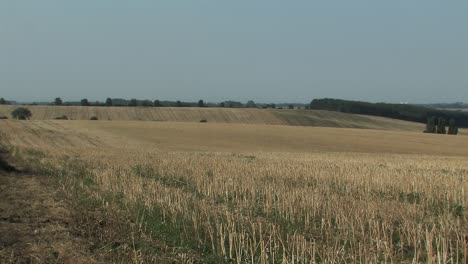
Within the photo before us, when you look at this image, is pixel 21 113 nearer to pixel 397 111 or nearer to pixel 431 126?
pixel 431 126

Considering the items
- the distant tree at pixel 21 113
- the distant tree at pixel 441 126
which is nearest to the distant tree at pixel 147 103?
the distant tree at pixel 21 113

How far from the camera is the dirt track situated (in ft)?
23.7

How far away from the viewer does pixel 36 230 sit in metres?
8.95

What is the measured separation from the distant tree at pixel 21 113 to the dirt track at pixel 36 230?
84.6 m

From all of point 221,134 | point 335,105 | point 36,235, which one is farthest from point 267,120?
point 36,235

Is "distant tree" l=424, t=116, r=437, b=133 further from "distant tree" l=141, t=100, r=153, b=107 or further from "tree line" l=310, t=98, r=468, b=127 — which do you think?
"distant tree" l=141, t=100, r=153, b=107

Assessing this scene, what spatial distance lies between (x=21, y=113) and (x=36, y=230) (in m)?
92.4

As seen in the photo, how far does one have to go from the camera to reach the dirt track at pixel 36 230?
7.24 meters

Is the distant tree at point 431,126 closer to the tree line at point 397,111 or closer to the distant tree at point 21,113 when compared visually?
the tree line at point 397,111

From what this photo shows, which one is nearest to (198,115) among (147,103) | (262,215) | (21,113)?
(147,103)

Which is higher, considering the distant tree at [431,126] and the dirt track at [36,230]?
the distant tree at [431,126]

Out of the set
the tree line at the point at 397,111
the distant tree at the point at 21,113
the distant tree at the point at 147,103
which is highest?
the tree line at the point at 397,111

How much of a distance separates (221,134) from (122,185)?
52.8 meters

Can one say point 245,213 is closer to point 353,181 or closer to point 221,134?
point 353,181
